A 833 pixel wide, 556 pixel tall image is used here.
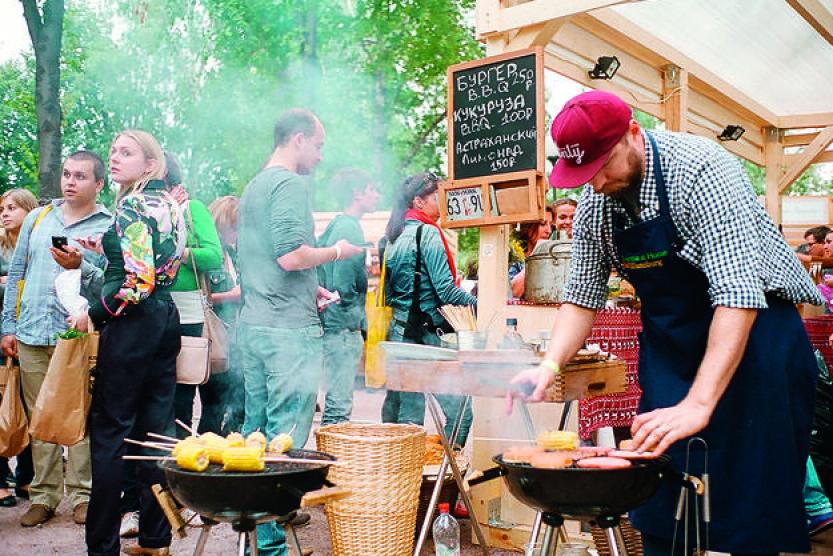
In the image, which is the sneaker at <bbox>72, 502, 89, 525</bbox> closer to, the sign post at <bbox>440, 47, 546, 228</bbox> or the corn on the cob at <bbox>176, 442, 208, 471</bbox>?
the corn on the cob at <bbox>176, 442, 208, 471</bbox>

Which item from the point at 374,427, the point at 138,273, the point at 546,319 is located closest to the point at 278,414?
the point at 374,427

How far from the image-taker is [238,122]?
13641 millimetres

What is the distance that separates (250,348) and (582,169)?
219 centimetres

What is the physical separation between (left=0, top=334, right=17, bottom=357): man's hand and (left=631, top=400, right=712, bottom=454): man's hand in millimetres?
4401

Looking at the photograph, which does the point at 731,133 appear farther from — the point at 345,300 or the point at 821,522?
the point at 345,300

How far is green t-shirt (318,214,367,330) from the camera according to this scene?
539 centimetres

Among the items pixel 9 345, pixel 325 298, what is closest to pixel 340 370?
pixel 325 298

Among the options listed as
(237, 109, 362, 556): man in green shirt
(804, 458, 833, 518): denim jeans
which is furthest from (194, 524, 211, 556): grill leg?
(804, 458, 833, 518): denim jeans

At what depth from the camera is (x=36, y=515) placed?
4.71m

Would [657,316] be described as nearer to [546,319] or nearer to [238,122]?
[546,319]

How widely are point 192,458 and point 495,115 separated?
2845 millimetres

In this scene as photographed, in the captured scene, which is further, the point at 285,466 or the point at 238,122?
the point at 238,122

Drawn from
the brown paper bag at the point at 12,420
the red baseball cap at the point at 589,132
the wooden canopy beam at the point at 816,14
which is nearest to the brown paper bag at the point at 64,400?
the brown paper bag at the point at 12,420

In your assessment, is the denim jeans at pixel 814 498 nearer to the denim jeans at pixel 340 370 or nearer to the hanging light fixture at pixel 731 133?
the denim jeans at pixel 340 370
